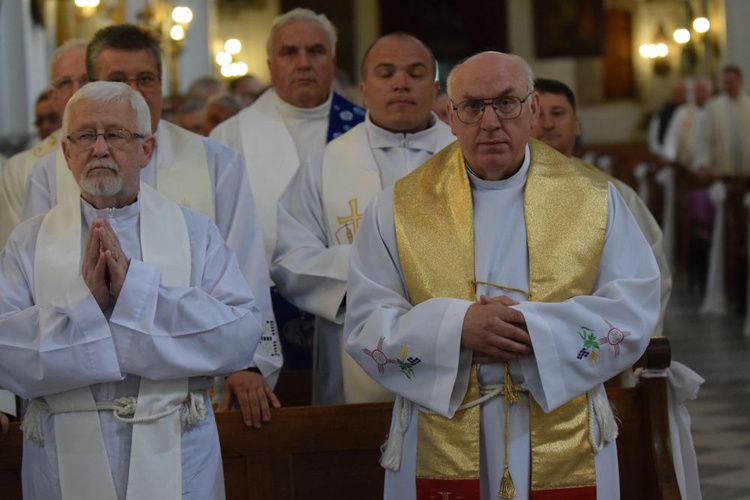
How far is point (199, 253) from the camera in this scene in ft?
12.1

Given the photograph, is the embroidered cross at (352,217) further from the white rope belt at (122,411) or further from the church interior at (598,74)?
the white rope belt at (122,411)

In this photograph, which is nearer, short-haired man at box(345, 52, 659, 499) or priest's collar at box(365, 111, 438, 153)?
short-haired man at box(345, 52, 659, 499)

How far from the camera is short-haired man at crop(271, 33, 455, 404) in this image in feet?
15.6

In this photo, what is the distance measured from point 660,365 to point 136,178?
1.74 m

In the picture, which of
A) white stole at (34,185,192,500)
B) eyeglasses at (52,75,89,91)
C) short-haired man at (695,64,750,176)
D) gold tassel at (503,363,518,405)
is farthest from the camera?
short-haired man at (695,64,750,176)

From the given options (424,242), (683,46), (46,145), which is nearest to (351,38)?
(683,46)

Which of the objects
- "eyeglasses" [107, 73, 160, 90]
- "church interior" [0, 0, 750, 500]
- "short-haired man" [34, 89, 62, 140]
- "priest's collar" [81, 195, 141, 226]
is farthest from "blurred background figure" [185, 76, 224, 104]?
"priest's collar" [81, 195, 141, 226]

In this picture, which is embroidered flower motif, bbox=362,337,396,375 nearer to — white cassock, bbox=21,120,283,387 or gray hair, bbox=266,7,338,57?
white cassock, bbox=21,120,283,387

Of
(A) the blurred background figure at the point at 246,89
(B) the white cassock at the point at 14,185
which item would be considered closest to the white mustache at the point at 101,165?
(B) the white cassock at the point at 14,185

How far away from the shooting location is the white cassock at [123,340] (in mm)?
3336

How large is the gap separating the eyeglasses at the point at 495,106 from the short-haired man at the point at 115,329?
80cm

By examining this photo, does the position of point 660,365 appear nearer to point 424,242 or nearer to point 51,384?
point 424,242

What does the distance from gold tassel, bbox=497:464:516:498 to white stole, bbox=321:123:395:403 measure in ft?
4.54

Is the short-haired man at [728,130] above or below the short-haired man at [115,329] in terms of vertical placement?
above
